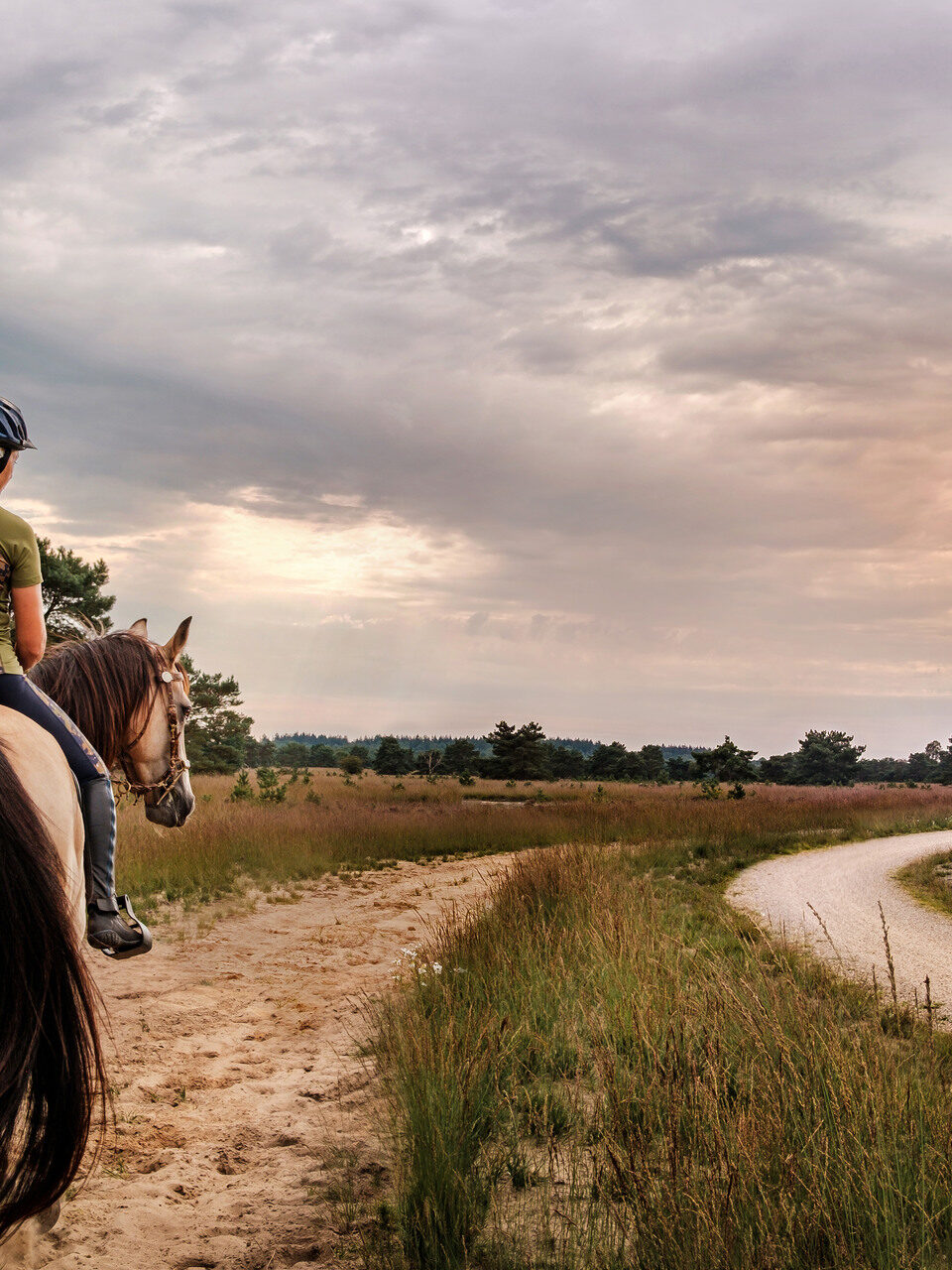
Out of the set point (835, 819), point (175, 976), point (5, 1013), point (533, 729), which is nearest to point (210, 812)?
point (175, 976)

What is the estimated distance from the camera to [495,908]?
859 cm

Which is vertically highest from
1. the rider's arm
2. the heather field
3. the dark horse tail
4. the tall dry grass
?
the rider's arm

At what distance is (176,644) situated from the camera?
17.3ft

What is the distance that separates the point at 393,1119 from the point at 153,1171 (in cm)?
136

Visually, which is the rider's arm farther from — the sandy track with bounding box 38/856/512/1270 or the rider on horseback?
the sandy track with bounding box 38/856/512/1270

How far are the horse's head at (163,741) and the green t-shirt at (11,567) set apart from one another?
1.20m

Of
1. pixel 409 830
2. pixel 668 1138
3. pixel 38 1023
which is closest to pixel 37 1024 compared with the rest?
pixel 38 1023

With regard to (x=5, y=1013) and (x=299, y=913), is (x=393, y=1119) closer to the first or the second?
(x=5, y=1013)

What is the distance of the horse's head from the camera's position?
203 inches

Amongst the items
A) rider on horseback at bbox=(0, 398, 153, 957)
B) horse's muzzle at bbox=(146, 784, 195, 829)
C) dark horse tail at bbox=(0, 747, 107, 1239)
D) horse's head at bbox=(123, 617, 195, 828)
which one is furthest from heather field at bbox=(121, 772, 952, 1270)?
horse's head at bbox=(123, 617, 195, 828)

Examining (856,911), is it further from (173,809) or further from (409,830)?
(409,830)

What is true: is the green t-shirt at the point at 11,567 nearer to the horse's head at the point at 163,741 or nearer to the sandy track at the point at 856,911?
the horse's head at the point at 163,741

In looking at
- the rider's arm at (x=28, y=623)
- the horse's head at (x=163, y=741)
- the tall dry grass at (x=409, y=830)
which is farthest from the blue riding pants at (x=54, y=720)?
the tall dry grass at (x=409, y=830)

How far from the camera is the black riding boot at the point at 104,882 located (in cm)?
409
